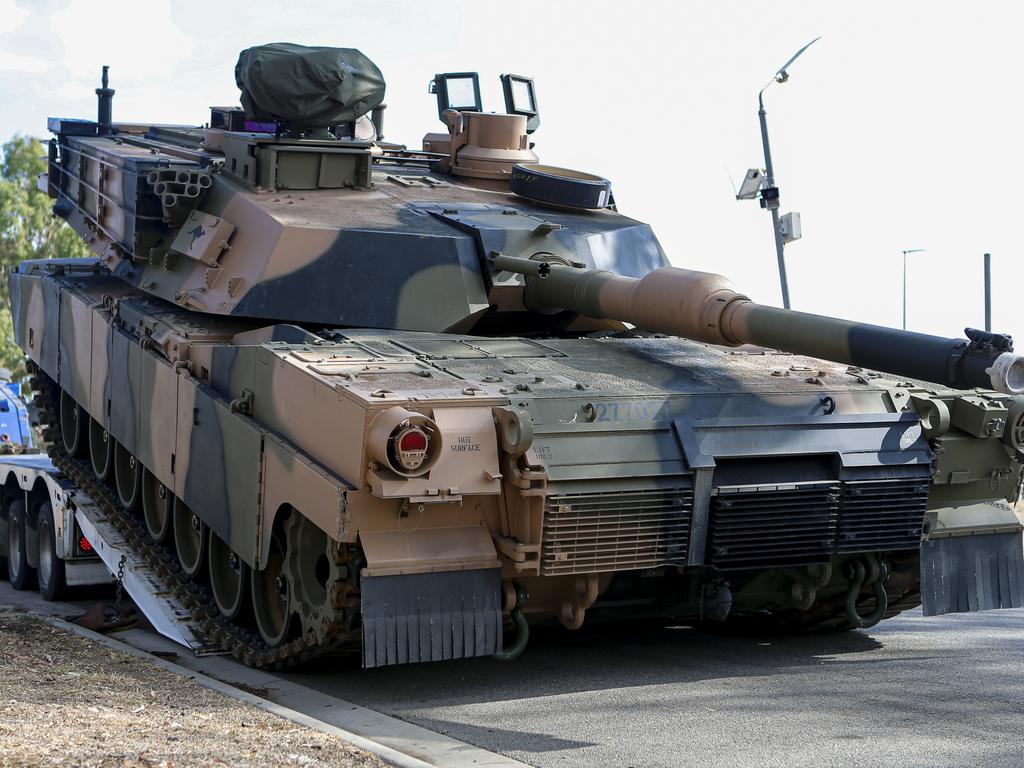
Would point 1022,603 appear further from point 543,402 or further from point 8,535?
point 8,535

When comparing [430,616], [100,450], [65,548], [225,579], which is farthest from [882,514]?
[100,450]

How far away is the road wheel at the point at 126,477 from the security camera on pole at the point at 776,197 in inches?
372

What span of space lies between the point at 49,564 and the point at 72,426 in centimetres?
167

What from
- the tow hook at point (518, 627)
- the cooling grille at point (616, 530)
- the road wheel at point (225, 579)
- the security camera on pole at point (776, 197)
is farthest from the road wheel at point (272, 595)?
the security camera on pole at point (776, 197)

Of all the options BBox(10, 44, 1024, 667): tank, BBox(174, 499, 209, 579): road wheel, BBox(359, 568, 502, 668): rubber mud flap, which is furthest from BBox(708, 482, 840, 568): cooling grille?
BBox(174, 499, 209, 579): road wheel

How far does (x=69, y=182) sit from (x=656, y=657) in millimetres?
7695

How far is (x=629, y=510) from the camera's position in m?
7.71

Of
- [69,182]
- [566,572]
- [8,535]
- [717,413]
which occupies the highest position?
[69,182]

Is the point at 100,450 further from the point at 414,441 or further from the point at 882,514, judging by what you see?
the point at 882,514

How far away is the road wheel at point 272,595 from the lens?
8.58 m

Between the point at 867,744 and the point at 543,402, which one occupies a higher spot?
the point at 543,402

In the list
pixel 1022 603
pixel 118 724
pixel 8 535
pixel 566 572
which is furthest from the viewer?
pixel 8 535

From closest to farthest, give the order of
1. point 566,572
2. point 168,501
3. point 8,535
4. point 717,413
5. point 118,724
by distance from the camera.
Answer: point 118,724
point 566,572
point 717,413
point 168,501
point 8,535

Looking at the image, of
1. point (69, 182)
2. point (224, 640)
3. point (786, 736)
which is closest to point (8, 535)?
point (69, 182)
